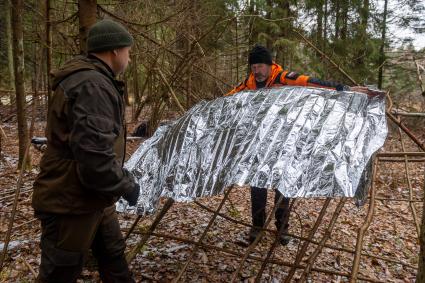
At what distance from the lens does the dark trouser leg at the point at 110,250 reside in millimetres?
2383

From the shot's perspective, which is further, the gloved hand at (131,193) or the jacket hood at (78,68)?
the gloved hand at (131,193)

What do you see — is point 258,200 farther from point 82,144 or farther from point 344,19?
point 344,19

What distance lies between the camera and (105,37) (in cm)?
210

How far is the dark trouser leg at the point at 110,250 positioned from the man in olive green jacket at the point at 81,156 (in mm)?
168

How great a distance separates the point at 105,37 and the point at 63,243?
1.24 meters

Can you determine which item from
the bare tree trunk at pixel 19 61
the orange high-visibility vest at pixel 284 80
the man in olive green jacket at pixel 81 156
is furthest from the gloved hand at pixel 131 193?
the bare tree trunk at pixel 19 61

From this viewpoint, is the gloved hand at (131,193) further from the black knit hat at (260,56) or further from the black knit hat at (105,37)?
the black knit hat at (260,56)

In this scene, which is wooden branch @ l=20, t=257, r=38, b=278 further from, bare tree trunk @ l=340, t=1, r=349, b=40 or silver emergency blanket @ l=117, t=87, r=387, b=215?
bare tree trunk @ l=340, t=1, r=349, b=40

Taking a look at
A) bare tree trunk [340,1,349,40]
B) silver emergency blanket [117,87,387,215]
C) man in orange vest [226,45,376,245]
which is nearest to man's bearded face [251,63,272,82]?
man in orange vest [226,45,376,245]

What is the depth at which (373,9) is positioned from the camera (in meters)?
11.7

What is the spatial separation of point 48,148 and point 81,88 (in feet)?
1.54

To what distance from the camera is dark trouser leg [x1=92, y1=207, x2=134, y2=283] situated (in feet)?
7.82

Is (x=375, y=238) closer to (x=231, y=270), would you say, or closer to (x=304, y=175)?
(x=231, y=270)

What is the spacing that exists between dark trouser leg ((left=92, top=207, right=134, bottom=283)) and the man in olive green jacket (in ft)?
0.55
